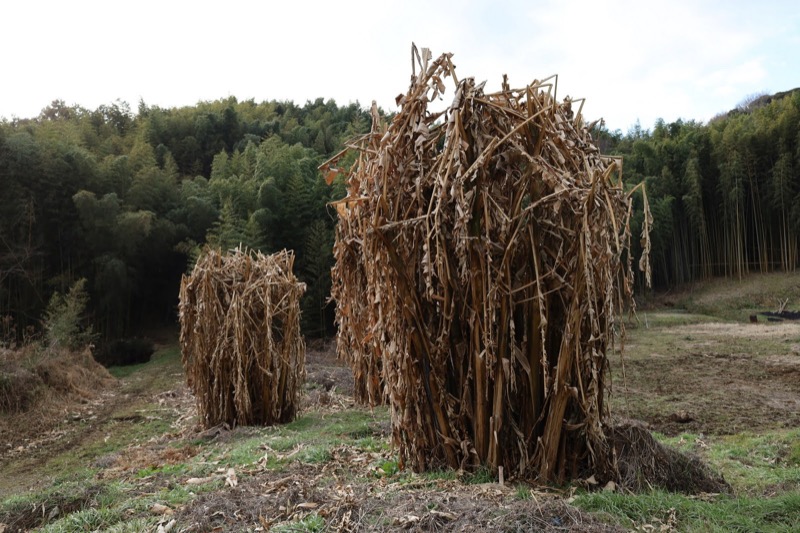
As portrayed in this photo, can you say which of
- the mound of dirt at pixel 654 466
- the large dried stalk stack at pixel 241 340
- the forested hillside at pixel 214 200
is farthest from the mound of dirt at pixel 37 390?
the mound of dirt at pixel 654 466

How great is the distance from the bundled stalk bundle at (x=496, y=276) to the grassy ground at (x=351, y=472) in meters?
0.28

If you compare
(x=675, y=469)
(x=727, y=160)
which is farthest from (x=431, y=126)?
(x=727, y=160)

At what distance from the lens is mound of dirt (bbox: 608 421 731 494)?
3.32 m

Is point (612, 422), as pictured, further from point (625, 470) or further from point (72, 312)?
point (72, 312)

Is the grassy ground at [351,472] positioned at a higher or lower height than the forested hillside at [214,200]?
lower

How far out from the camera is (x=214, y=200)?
21.2 meters

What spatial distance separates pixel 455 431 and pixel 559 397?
0.62 m

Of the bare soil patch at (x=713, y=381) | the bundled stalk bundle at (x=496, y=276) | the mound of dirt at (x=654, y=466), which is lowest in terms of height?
the bare soil patch at (x=713, y=381)

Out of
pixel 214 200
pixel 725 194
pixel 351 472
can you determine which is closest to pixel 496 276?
pixel 351 472

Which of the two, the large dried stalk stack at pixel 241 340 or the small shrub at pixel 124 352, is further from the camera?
the small shrub at pixel 124 352

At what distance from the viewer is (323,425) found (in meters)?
7.03

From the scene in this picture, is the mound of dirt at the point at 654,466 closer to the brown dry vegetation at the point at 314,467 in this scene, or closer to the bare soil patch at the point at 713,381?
the brown dry vegetation at the point at 314,467

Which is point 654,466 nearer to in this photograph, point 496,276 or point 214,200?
point 496,276

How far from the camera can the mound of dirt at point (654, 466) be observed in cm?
332
